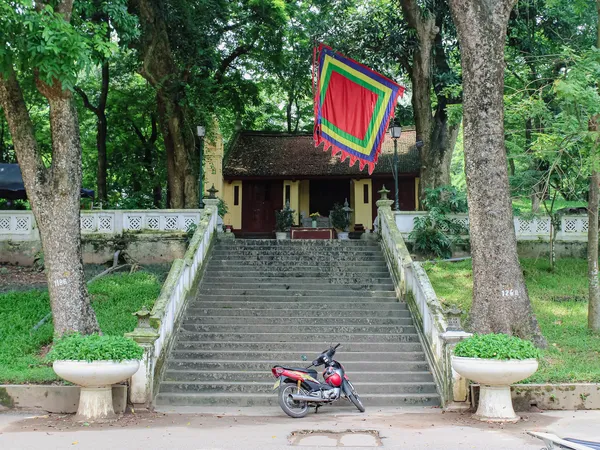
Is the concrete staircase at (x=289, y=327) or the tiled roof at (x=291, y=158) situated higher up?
the tiled roof at (x=291, y=158)

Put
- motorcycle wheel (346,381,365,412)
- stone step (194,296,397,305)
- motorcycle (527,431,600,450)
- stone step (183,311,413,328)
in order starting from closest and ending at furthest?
1. motorcycle (527,431,600,450)
2. motorcycle wheel (346,381,365,412)
3. stone step (183,311,413,328)
4. stone step (194,296,397,305)

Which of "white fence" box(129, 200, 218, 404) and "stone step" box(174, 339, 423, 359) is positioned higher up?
"white fence" box(129, 200, 218, 404)

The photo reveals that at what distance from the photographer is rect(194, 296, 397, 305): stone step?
14.0 m

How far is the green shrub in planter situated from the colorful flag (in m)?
10.3

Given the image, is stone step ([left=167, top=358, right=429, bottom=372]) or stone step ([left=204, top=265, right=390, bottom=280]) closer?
stone step ([left=167, top=358, right=429, bottom=372])

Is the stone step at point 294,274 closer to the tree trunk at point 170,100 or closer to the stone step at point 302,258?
the stone step at point 302,258

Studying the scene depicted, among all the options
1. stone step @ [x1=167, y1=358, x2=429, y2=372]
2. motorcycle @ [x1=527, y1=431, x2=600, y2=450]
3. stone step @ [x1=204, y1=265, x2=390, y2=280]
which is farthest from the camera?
stone step @ [x1=204, y1=265, x2=390, y2=280]

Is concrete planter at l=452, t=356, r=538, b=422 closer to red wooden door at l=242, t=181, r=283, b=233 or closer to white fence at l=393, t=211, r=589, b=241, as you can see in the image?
white fence at l=393, t=211, r=589, b=241

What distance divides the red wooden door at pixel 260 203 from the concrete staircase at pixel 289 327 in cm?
987

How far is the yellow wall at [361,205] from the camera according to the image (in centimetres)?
2680

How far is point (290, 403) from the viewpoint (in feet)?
29.9

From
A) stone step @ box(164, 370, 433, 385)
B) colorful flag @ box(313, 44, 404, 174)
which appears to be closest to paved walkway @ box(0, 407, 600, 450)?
stone step @ box(164, 370, 433, 385)

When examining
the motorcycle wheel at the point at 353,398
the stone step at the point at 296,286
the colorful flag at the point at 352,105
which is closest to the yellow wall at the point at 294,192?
the colorful flag at the point at 352,105

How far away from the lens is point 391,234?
1584 centimetres
